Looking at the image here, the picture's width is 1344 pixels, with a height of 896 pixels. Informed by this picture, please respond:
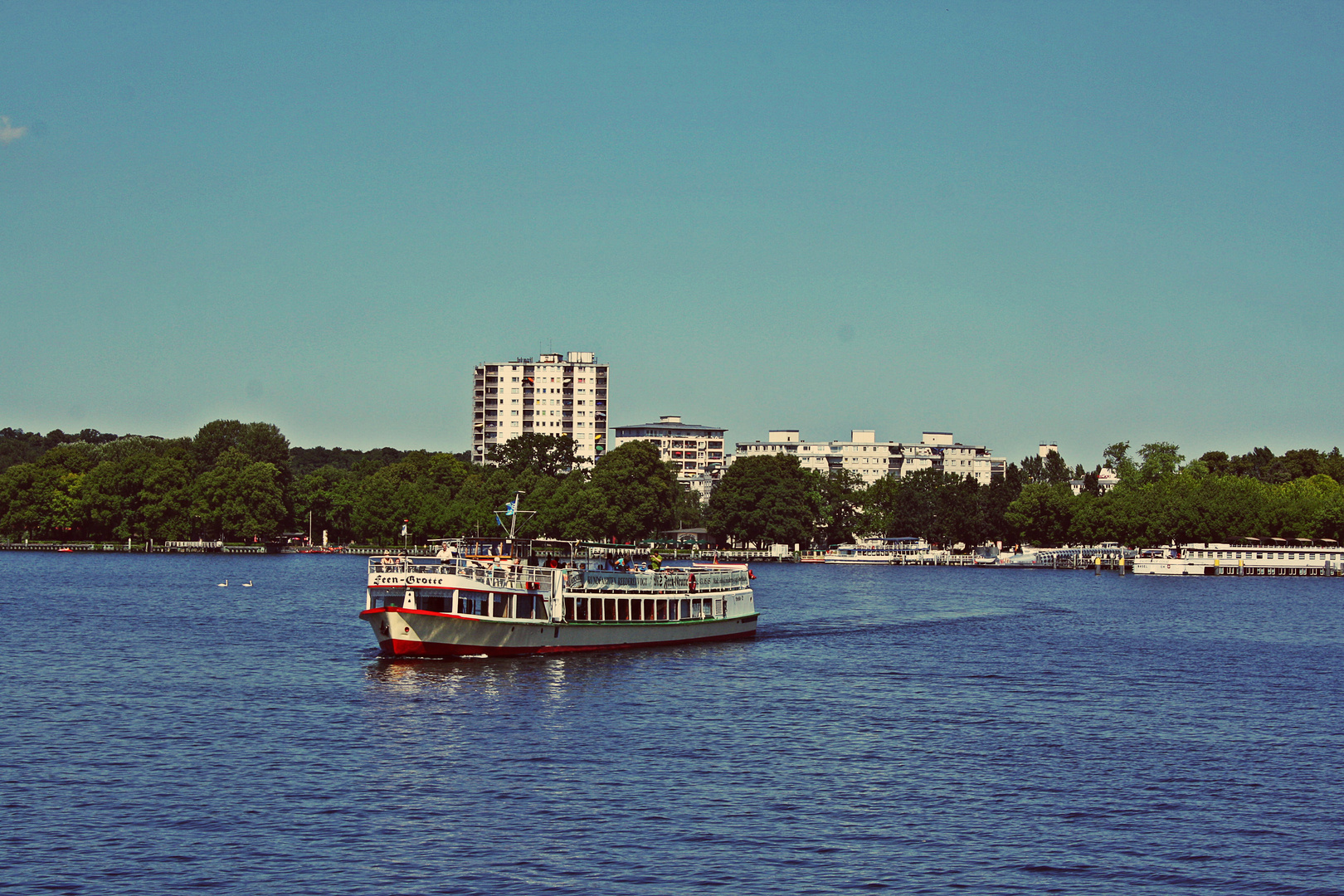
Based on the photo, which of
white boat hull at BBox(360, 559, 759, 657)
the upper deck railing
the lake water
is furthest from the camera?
the upper deck railing

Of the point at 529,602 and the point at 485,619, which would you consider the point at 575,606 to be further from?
the point at 485,619

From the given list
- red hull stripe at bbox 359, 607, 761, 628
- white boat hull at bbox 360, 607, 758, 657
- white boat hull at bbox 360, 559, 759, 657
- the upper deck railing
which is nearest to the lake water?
white boat hull at bbox 360, 607, 758, 657

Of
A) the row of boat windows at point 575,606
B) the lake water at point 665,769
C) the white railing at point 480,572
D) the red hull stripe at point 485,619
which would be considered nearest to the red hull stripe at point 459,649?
the lake water at point 665,769

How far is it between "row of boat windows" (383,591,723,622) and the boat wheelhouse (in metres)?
0.05

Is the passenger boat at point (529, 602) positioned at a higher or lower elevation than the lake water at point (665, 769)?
higher

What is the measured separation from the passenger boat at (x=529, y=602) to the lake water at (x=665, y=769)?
189cm

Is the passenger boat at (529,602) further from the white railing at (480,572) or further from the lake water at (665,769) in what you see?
the lake water at (665,769)

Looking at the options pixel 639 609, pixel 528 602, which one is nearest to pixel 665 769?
pixel 528 602

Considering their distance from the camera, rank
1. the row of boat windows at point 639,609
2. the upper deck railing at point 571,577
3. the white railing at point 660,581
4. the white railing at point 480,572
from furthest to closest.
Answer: the white railing at point 660,581
the row of boat windows at point 639,609
the upper deck railing at point 571,577
the white railing at point 480,572

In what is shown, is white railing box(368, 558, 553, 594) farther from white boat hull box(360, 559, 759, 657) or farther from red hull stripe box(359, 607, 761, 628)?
red hull stripe box(359, 607, 761, 628)

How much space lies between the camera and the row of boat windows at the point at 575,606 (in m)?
72.0

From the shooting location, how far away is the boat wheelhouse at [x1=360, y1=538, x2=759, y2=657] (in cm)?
7181

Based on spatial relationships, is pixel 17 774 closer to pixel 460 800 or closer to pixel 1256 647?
pixel 460 800

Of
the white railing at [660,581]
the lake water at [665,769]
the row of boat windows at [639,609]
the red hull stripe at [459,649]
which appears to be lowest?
the lake water at [665,769]
